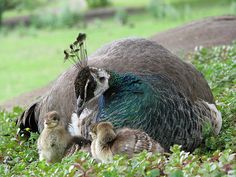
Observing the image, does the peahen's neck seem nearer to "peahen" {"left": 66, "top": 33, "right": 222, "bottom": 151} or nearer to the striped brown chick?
"peahen" {"left": 66, "top": 33, "right": 222, "bottom": 151}

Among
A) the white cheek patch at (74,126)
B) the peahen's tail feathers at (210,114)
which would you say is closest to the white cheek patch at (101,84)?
the white cheek patch at (74,126)

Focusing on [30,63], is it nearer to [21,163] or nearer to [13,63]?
[13,63]

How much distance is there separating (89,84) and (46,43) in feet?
52.6

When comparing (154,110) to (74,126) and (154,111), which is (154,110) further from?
(74,126)

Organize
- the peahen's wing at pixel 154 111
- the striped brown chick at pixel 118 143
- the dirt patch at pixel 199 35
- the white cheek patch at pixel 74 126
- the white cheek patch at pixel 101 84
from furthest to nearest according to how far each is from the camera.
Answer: the dirt patch at pixel 199 35 → the white cheek patch at pixel 74 126 → the white cheek patch at pixel 101 84 → the peahen's wing at pixel 154 111 → the striped brown chick at pixel 118 143

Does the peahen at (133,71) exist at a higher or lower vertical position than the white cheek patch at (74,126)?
higher

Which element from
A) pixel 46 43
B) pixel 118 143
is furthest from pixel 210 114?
pixel 46 43

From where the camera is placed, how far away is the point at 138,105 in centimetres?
508

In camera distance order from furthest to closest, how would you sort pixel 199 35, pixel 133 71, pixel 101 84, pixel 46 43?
pixel 46 43, pixel 199 35, pixel 133 71, pixel 101 84

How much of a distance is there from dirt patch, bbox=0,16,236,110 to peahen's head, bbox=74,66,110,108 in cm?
525

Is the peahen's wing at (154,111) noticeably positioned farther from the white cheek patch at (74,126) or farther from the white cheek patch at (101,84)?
the white cheek patch at (74,126)

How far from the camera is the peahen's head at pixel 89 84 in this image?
5.10 m

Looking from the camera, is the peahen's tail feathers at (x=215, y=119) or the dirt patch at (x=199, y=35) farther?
the dirt patch at (x=199, y=35)

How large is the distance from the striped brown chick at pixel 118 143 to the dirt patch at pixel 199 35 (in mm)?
5765
